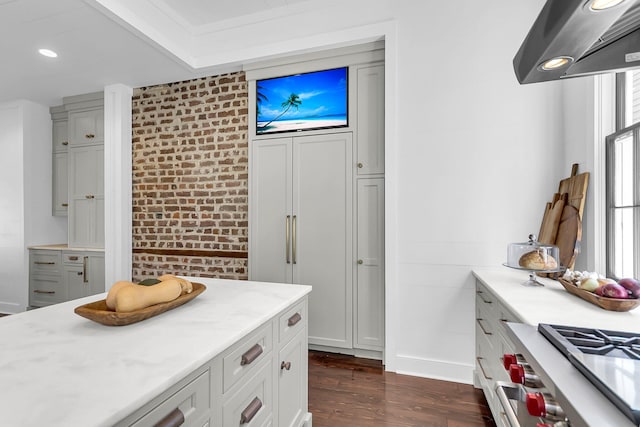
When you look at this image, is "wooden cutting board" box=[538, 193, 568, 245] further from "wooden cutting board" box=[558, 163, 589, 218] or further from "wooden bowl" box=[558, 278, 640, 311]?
"wooden bowl" box=[558, 278, 640, 311]

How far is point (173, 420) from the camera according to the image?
0.80 m

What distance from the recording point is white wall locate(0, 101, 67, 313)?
426 centimetres

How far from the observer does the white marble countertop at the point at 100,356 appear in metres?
0.63

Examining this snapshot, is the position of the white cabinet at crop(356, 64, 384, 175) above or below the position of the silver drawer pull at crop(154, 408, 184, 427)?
above

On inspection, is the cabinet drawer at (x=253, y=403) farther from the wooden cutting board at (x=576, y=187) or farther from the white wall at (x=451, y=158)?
the wooden cutting board at (x=576, y=187)

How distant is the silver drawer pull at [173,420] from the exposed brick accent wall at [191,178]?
2.56m

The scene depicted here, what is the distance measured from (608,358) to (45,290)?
5.49m

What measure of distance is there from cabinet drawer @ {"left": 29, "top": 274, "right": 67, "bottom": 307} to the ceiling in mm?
2409

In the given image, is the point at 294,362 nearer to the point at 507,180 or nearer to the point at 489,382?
the point at 489,382

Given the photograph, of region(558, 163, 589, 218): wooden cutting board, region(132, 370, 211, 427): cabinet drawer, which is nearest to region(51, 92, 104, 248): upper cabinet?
region(132, 370, 211, 427): cabinet drawer

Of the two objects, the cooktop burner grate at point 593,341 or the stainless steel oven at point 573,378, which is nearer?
the stainless steel oven at point 573,378

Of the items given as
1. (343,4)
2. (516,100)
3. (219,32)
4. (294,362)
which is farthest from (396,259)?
(219,32)

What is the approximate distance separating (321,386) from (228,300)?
1.39 m

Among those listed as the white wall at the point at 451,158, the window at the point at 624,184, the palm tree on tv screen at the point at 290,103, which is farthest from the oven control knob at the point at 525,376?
the palm tree on tv screen at the point at 290,103
